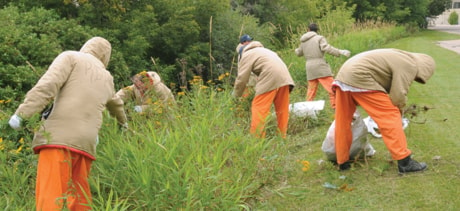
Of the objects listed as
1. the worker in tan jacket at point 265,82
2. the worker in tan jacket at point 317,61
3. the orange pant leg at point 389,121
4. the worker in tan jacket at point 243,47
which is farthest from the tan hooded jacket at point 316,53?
the orange pant leg at point 389,121

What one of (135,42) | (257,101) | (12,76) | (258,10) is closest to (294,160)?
(257,101)

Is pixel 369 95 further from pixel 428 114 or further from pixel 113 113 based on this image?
pixel 428 114

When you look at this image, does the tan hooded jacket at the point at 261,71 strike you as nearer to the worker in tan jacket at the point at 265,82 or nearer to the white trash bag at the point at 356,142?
the worker in tan jacket at the point at 265,82

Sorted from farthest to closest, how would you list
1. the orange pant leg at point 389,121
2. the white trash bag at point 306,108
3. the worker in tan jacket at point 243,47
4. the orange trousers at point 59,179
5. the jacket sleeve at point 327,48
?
the jacket sleeve at point 327,48
the white trash bag at point 306,108
the worker in tan jacket at point 243,47
the orange pant leg at point 389,121
the orange trousers at point 59,179

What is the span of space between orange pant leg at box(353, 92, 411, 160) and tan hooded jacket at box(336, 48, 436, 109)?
0.07 metres

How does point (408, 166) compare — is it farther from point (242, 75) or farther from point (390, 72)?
point (242, 75)

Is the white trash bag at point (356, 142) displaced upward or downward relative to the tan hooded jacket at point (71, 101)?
downward

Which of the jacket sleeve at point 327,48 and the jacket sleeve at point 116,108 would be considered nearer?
the jacket sleeve at point 116,108

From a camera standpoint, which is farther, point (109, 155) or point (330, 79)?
point (330, 79)

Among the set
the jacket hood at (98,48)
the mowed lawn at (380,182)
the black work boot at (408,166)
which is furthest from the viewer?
the black work boot at (408,166)

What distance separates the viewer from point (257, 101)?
6.20 meters

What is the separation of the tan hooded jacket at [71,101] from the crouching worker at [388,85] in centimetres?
239

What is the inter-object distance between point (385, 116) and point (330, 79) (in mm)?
4110

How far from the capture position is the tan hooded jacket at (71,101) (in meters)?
3.58
